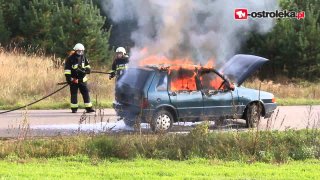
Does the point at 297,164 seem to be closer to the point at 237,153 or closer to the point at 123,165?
the point at 237,153

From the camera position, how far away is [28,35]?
2970 centimetres

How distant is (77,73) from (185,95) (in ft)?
14.1

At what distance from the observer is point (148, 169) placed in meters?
8.05

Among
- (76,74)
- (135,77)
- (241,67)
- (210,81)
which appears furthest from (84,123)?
(241,67)

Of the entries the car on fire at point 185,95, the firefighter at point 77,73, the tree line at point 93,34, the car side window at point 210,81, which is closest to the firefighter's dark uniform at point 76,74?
the firefighter at point 77,73

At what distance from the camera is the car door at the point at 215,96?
12438 millimetres

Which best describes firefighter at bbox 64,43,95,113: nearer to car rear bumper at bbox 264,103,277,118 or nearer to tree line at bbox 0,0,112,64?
car rear bumper at bbox 264,103,277,118

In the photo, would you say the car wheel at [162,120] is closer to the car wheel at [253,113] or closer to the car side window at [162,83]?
the car side window at [162,83]

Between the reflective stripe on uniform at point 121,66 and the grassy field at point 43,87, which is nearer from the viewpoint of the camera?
the reflective stripe on uniform at point 121,66

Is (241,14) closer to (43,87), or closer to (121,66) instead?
(121,66)

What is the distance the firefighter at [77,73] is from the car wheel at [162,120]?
145 inches

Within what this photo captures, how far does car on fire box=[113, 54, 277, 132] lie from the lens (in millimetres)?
11828

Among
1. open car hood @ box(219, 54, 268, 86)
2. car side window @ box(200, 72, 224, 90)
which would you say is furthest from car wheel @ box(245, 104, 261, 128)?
car side window @ box(200, 72, 224, 90)

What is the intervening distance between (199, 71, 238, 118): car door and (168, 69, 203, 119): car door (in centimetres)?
17
